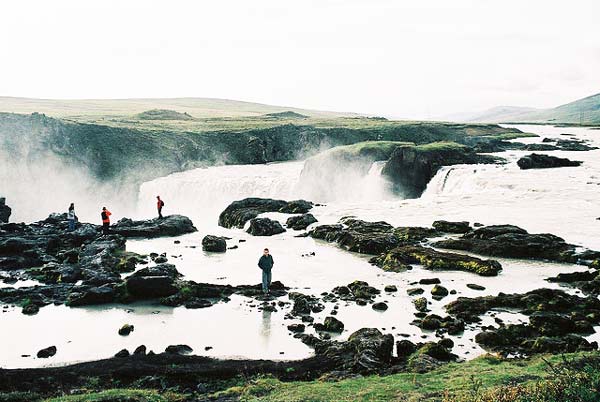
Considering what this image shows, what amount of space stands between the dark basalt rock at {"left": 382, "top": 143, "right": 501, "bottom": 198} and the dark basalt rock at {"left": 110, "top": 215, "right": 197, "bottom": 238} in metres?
28.0

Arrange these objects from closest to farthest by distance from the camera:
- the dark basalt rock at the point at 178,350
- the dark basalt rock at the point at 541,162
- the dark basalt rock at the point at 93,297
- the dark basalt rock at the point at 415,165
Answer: the dark basalt rock at the point at 178,350
the dark basalt rock at the point at 93,297
the dark basalt rock at the point at 541,162
the dark basalt rock at the point at 415,165

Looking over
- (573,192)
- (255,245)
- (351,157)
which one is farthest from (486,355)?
(351,157)

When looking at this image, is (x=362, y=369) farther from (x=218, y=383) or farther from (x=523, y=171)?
(x=523, y=171)

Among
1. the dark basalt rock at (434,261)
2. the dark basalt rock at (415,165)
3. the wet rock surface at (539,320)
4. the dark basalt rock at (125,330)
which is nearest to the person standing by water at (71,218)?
the dark basalt rock at (125,330)

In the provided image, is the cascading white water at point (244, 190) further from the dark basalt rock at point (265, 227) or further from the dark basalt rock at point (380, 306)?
the dark basalt rock at point (380, 306)

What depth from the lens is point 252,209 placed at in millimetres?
54094

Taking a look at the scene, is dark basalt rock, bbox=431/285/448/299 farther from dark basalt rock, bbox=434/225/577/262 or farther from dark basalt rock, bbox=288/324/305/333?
dark basalt rock, bbox=434/225/577/262

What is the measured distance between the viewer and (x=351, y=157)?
71375 millimetres

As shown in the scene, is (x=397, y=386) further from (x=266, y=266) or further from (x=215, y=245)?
(x=215, y=245)

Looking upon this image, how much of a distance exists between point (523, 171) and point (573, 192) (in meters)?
11.0

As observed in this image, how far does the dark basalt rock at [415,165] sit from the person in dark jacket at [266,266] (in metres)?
38.0

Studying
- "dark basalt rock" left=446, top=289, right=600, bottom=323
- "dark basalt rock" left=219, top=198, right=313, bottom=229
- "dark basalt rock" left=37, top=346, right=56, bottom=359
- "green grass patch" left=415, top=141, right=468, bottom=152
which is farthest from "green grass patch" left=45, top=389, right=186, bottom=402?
"green grass patch" left=415, top=141, right=468, bottom=152

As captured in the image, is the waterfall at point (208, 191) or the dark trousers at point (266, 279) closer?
Answer: the dark trousers at point (266, 279)

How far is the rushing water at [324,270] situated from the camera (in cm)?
2178
